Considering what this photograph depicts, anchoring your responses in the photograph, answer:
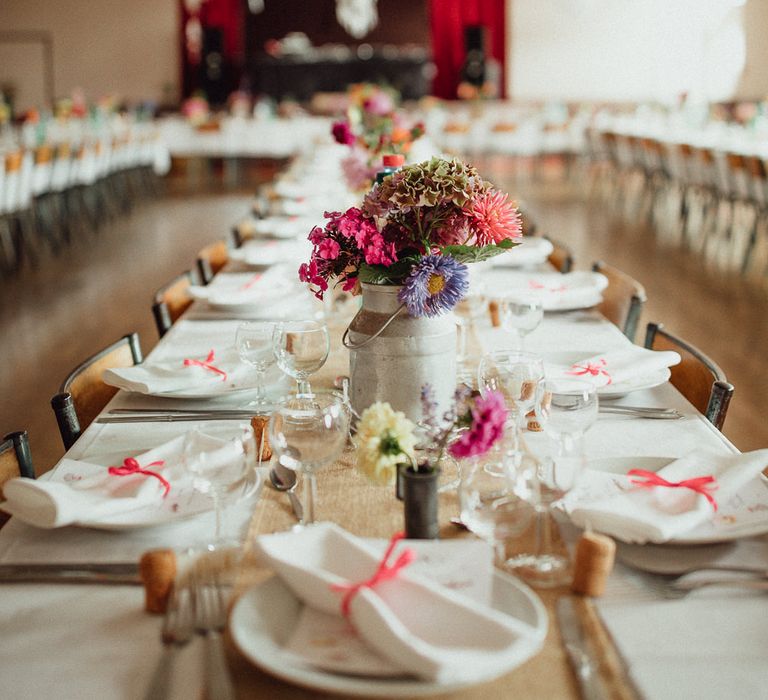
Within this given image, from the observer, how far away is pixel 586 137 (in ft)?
40.8

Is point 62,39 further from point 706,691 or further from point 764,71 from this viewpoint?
point 706,691

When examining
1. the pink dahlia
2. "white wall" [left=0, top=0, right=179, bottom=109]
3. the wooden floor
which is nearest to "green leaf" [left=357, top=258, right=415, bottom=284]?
the pink dahlia

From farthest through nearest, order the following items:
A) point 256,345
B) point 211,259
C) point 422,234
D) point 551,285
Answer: point 211,259
point 551,285
point 256,345
point 422,234

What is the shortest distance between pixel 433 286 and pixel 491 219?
17 cm

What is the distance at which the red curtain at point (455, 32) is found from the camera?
56.7ft

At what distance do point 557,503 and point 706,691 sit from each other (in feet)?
1.30

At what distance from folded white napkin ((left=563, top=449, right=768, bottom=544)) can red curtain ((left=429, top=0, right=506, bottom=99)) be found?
1646 cm

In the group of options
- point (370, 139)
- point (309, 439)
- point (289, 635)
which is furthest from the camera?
point (370, 139)

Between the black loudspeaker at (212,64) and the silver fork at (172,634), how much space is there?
16572 mm

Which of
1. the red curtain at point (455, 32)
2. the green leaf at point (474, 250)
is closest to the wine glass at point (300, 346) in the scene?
the green leaf at point (474, 250)

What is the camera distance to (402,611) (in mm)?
1096

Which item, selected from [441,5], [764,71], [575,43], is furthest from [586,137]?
[441,5]

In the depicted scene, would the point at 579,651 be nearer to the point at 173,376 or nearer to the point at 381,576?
the point at 381,576

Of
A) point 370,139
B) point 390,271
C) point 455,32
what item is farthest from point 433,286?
point 455,32
